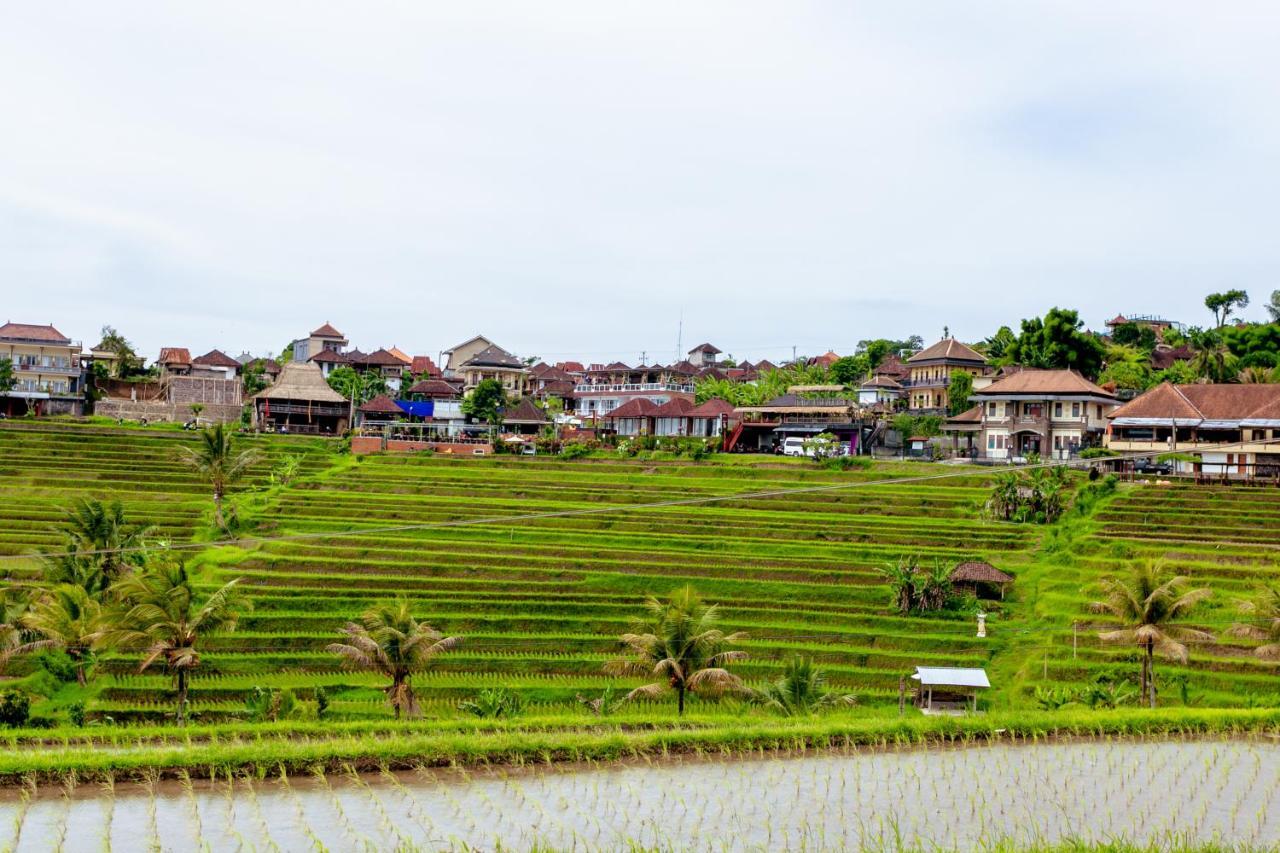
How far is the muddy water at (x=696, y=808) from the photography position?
12.7 m

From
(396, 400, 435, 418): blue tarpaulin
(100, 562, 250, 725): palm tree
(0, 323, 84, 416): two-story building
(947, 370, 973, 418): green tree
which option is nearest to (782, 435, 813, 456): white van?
(947, 370, 973, 418): green tree

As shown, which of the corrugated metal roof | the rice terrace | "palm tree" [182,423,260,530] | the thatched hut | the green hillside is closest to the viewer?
the rice terrace

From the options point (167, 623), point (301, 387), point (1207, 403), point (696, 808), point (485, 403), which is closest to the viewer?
point (696, 808)

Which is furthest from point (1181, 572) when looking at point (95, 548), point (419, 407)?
point (419, 407)

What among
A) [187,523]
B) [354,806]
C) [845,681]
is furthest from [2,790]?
[187,523]

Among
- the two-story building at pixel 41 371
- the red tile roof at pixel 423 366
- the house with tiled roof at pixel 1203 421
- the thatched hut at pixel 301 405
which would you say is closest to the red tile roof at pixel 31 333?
the two-story building at pixel 41 371

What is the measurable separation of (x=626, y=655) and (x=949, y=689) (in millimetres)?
7431

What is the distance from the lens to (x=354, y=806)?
13.7 metres

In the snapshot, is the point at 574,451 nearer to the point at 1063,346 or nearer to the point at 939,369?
the point at 939,369

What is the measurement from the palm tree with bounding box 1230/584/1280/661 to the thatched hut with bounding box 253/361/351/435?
49.7 metres

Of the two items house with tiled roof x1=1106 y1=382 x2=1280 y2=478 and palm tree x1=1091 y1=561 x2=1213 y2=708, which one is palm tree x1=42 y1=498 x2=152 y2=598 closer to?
palm tree x1=1091 y1=561 x2=1213 y2=708

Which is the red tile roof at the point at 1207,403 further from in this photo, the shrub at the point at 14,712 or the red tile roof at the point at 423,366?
the red tile roof at the point at 423,366

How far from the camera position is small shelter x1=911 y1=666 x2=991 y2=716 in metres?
24.9

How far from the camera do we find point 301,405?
68562 millimetres
